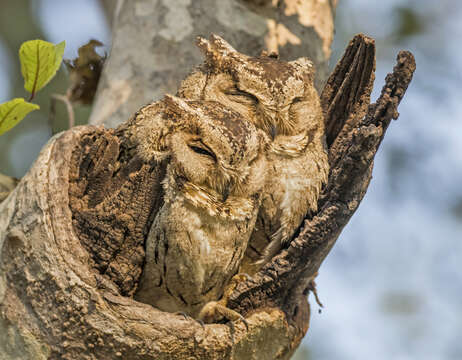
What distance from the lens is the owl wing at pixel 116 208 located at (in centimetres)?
136

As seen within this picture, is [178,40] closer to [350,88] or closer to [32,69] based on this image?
[32,69]

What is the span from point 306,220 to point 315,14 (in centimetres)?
104

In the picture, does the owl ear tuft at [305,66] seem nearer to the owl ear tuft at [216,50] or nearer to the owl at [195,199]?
the owl ear tuft at [216,50]

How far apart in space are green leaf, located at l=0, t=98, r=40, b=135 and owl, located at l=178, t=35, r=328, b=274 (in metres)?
0.46

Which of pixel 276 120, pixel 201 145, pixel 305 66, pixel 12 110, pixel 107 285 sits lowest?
pixel 107 285

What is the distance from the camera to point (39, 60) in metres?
1.58

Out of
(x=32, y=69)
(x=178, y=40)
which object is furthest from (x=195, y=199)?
(x=178, y=40)

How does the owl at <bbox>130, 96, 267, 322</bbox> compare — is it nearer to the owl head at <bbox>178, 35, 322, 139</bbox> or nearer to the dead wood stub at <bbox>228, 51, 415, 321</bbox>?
the dead wood stub at <bbox>228, 51, 415, 321</bbox>

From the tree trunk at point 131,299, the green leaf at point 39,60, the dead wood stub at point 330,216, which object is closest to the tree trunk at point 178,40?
the green leaf at point 39,60

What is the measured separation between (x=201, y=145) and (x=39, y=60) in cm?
59

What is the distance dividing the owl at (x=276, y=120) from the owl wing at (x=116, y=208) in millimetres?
334

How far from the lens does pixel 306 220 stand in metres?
1.46

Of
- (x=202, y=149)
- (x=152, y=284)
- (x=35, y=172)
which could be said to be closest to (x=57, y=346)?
(x=152, y=284)

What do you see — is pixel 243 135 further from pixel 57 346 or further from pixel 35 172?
pixel 57 346
